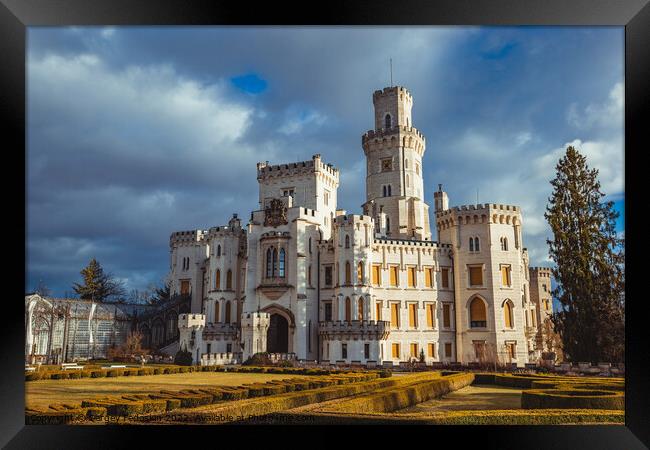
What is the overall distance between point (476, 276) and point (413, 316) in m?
6.50

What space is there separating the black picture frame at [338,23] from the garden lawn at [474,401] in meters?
5.00

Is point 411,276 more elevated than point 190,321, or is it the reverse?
point 411,276

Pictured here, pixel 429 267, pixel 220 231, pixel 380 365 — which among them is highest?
pixel 220 231

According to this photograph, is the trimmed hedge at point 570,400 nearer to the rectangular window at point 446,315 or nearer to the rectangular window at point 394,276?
the rectangular window at point 394,276

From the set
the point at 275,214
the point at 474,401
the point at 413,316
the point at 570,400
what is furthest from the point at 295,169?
the point at 570,400

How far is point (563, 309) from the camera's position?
3170 cm

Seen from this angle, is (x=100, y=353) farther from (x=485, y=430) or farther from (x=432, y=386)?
(x=485, y=430)

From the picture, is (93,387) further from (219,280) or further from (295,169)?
(295,169)

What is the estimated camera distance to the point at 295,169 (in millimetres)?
51281

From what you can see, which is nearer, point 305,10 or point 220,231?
point 305,10

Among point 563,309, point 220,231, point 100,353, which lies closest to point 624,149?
point 563,309

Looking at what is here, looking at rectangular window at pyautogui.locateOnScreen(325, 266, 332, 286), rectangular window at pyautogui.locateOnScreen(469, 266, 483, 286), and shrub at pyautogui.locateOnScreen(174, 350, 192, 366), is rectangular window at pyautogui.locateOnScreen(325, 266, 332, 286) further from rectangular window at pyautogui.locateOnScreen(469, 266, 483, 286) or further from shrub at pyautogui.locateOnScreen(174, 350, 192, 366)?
shrub at pyautogui.locateOnScreen(174, 350, 192, 366)

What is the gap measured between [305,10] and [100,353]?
46532 mm

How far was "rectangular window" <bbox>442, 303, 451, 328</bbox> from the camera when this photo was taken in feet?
162
